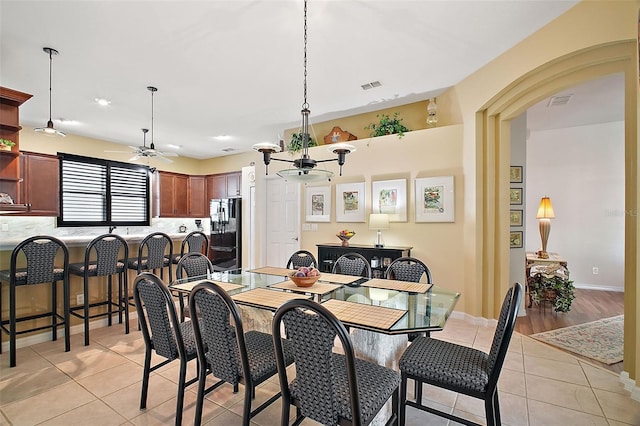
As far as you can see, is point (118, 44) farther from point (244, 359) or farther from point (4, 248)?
point (244, 359)

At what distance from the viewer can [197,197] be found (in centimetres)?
805

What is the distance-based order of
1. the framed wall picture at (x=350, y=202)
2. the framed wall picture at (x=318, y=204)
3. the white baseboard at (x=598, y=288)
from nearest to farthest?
the framed wall picture at (x=350, y=202)
the framed wall picture at (x=318, y=204)
the white baseboard at (x=598, y=288)

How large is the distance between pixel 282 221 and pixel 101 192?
3.81 metres

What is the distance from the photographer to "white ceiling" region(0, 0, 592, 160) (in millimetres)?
2584

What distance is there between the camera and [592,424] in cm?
199

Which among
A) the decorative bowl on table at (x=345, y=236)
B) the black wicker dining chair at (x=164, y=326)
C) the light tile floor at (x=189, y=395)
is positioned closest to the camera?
the black wicker dining chair at (x=164, y=326)

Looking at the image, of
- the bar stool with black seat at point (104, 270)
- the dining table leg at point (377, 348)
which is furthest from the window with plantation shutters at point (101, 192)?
the dining table leg at point (377, 348)

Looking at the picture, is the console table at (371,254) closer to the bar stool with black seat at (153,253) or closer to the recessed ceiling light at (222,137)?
the bar stool with black seat at (153,253)

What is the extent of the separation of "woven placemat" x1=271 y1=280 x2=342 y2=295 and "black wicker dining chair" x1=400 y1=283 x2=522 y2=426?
69 cm

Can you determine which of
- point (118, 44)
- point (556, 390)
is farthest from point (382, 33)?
point (556, 390)

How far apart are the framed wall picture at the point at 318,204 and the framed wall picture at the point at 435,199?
146 cm

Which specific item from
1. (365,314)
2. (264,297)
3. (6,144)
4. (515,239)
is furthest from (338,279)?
(6,144)

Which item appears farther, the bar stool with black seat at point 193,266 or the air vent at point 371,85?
the air vent at point 371,85

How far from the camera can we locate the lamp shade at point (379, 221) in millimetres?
4363
